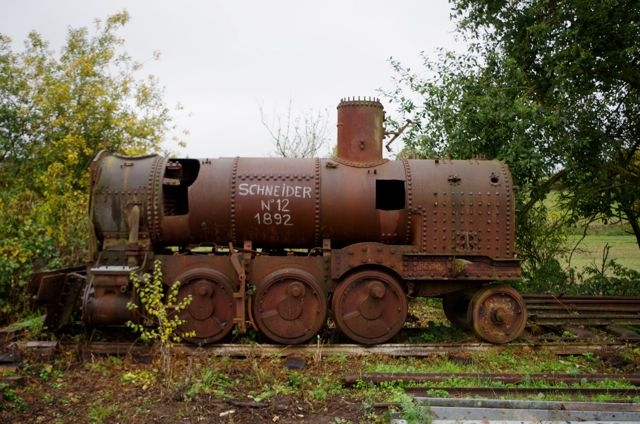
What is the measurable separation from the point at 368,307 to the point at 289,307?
1.06 metres

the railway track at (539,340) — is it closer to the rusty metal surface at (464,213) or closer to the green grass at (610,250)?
the rusty metal surface at (464,213)

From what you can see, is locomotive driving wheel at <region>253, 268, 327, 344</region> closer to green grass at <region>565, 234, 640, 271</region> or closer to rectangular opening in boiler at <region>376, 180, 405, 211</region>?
rectangular opening in boiler at <region>376, 180, 405, 211</region>

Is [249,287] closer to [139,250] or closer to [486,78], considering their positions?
[139,250]

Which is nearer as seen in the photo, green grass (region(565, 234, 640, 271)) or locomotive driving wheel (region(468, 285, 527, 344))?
locomotive driving wheel (region(468, 285, 527, 344))

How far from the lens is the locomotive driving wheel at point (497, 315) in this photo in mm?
7805

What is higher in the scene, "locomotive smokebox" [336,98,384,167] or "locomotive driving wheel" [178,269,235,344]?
"locomotive smokebox" [336,98,384,167]

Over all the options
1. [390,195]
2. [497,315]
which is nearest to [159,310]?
[390,195]

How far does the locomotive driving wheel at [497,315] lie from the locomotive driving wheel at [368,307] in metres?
1.02

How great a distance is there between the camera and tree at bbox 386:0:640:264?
1048 cm

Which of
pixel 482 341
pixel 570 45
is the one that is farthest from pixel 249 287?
pixel 570 45

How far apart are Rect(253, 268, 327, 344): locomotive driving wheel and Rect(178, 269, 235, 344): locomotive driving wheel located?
399 millimetres

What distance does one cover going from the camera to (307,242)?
7.97 metres

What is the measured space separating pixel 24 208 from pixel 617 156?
38.2 ft

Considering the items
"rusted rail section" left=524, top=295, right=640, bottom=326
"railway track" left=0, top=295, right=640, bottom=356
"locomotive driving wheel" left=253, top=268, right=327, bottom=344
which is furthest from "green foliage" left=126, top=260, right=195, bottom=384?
"rusted rail section" left=524, top=295, right=640, bottom=326
